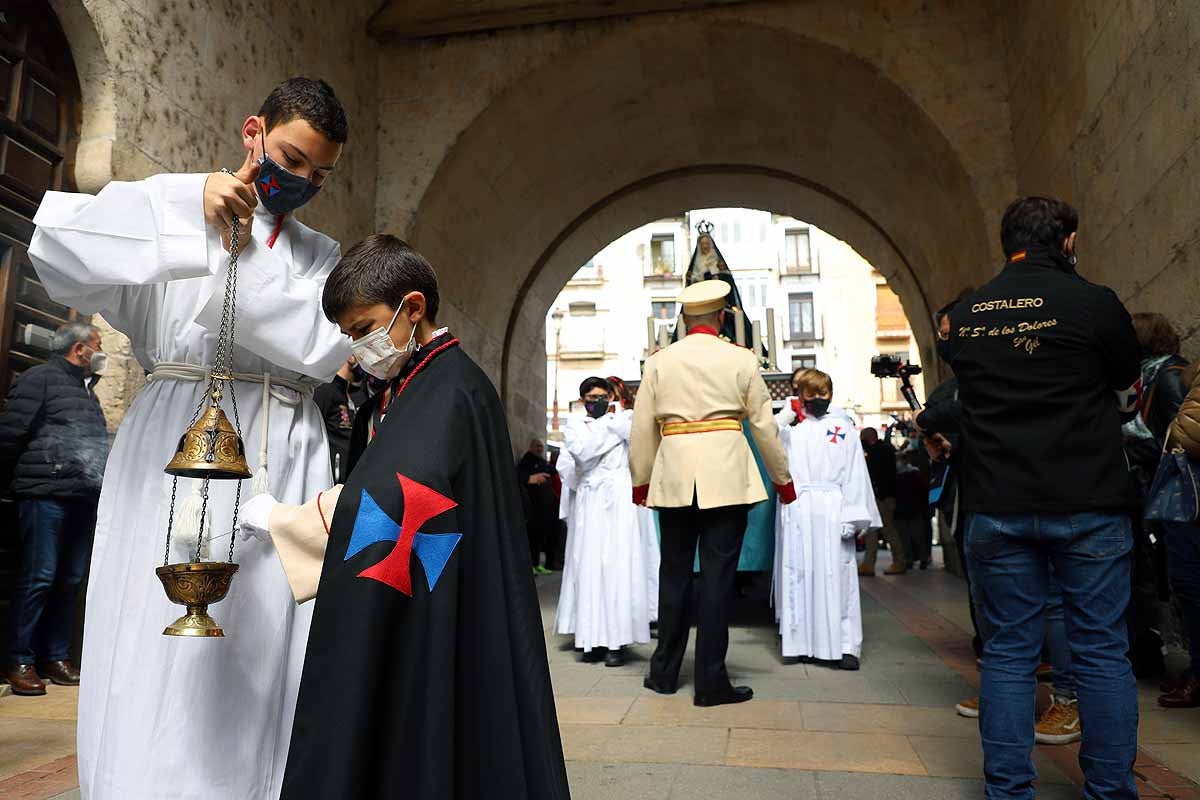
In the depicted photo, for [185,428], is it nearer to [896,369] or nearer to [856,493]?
[896,369]

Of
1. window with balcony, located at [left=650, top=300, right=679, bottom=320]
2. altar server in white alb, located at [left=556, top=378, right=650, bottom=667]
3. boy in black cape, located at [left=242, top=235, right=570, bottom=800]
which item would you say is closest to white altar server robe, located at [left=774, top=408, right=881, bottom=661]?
altar server in white alb, located at [left=556, top=378, right=650, bottom=667]

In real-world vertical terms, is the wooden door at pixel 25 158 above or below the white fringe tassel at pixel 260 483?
above

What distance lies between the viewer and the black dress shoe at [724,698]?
A: 13.3 feet

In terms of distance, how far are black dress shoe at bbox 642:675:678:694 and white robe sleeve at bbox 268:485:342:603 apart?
3095 mm

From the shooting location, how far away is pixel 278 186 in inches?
74.4

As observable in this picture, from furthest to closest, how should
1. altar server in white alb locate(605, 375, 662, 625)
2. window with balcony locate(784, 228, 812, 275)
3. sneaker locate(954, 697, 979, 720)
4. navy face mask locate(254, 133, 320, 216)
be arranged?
window with balcony locate(784, 228, 812, 275)
altar server in white alb locate(605, 375, 662, 625)
sneaker locate(954, 697, 979, 720)
navy face mask locate(254, 133, 320, 216)

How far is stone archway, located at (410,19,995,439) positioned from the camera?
8.07 meters

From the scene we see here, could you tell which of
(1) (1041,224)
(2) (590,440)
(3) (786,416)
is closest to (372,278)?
(1) (1041,224)

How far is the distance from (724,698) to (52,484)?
3.58 metres

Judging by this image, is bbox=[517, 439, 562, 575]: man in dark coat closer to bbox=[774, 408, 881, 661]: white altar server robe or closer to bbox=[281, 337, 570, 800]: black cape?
bbox=[774, 408, 881, 661]: white altar server robe

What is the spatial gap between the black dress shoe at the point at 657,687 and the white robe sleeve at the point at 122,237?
333 cm

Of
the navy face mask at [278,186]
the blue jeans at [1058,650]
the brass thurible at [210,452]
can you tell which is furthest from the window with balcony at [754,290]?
the brass thurible at [210,452]

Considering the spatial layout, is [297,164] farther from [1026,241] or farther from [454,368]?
[1026,241]

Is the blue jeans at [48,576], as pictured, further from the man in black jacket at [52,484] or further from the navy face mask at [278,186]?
the navy face mask at [278,186]
